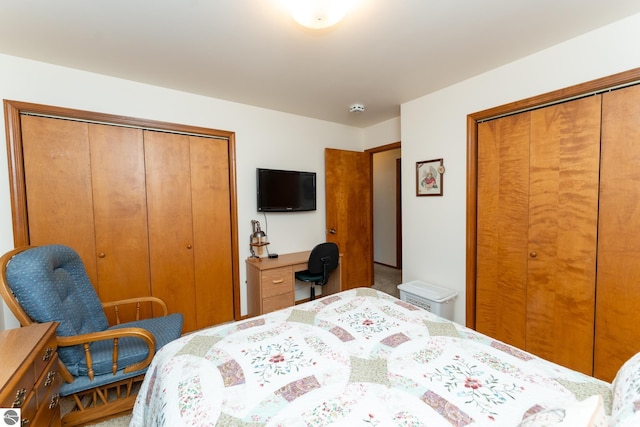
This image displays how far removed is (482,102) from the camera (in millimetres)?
2318

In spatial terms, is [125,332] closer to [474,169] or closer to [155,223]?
[155,223]

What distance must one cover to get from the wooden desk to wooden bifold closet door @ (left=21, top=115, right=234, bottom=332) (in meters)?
0.26

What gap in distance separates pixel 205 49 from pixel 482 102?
234 centimetres

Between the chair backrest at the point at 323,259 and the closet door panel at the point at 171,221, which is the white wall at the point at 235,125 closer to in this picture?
the closet door panel at the point at 171,221

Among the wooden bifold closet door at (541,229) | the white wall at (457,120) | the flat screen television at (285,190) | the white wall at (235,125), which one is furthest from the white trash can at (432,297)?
the flat screen television at (285,190)

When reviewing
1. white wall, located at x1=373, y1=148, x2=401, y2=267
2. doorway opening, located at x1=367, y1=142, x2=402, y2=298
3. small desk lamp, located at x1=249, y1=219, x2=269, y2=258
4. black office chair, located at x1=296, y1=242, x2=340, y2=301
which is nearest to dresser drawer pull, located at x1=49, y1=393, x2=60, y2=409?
small desk lamp, located at x1=249, y1=219, x2=269, y2=258

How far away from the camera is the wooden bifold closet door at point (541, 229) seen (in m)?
1.83

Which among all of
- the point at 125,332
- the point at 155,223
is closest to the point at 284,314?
the point at 125,332

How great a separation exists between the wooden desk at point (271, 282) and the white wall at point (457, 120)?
1335 millimetres

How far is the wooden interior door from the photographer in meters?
3.56

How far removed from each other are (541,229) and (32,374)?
3.15 meters

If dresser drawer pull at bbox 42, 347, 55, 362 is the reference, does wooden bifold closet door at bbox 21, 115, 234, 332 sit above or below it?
above

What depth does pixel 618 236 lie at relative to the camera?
1.71 meters

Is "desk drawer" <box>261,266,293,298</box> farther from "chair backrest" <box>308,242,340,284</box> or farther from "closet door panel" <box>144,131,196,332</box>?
"closet door panel" <box>144,131,196,332</box>
